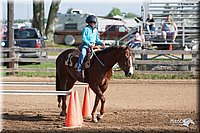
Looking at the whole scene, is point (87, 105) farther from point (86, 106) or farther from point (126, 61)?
point (126, 61)

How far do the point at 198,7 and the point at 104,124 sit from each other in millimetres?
19705

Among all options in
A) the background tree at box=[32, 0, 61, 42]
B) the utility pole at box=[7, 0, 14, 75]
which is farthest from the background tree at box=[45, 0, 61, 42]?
the utility pole at box=[7, 0, 14, 75]

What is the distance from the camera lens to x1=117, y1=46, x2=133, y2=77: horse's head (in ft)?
34.6

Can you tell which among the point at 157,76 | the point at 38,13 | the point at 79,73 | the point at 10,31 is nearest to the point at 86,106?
the point at 79,73

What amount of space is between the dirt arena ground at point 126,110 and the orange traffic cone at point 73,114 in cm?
18

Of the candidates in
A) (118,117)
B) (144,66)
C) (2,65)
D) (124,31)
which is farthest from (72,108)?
(124,31)

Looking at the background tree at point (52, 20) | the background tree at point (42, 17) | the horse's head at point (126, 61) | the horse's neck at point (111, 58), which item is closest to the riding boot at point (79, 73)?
the horse's neck at point (111, 58)

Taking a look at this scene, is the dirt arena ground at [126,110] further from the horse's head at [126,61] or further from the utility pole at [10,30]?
the utility pole at [10,30]

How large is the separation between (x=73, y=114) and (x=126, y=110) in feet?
9.36

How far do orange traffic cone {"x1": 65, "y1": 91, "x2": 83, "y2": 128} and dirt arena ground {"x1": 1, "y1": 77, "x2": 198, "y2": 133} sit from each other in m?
0.18

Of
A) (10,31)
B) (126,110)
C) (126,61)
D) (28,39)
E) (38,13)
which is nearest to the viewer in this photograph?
(126,61)

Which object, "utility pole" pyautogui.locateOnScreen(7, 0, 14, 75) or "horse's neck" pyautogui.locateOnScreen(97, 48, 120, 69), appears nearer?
"horse's neck" pyautogui.locateOnScreen(97, 48, 120, 69)

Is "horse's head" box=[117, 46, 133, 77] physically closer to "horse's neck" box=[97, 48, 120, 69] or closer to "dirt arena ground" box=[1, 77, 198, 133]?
"horse's neck" box=[97, 48, 120, 69]

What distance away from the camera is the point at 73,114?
981 cm
